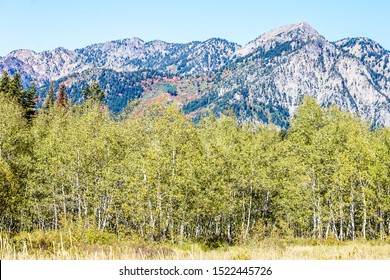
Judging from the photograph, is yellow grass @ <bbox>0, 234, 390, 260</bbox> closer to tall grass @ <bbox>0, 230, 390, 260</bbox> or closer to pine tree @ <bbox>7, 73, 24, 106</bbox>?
tall grass @ <bbox>0, 230, 390, 260</bbox>

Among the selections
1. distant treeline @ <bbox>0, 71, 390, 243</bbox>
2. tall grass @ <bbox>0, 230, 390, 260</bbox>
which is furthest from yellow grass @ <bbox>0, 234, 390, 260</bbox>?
distant treeline @ <bbox>0, 71, 390, 243</bbox>

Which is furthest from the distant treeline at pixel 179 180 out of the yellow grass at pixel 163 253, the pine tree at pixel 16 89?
the pine tree at pixel 16 89

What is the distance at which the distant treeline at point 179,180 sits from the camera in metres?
38.2

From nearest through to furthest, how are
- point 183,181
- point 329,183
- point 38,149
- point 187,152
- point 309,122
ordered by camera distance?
point 183,181, point 187,152, point 329,183, point 38,149, point 309,122

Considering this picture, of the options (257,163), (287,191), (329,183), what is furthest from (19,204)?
(329,183)

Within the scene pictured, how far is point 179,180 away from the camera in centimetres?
3597

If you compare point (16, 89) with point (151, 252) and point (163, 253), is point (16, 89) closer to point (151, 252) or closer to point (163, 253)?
point (151, 252)

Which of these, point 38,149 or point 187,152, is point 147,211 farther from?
point 38,149

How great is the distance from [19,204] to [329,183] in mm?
42317

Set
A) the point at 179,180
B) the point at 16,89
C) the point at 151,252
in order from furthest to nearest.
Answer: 1. the point at 16,89
2. the point at 179,180
3. the point at 151,252

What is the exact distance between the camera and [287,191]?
5375 cm

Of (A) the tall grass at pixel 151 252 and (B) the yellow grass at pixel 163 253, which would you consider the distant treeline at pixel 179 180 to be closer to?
(A) the tall grass at pixel 151 252

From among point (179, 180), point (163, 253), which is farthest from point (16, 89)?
point (163, 253)

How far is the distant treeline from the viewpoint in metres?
38.2
